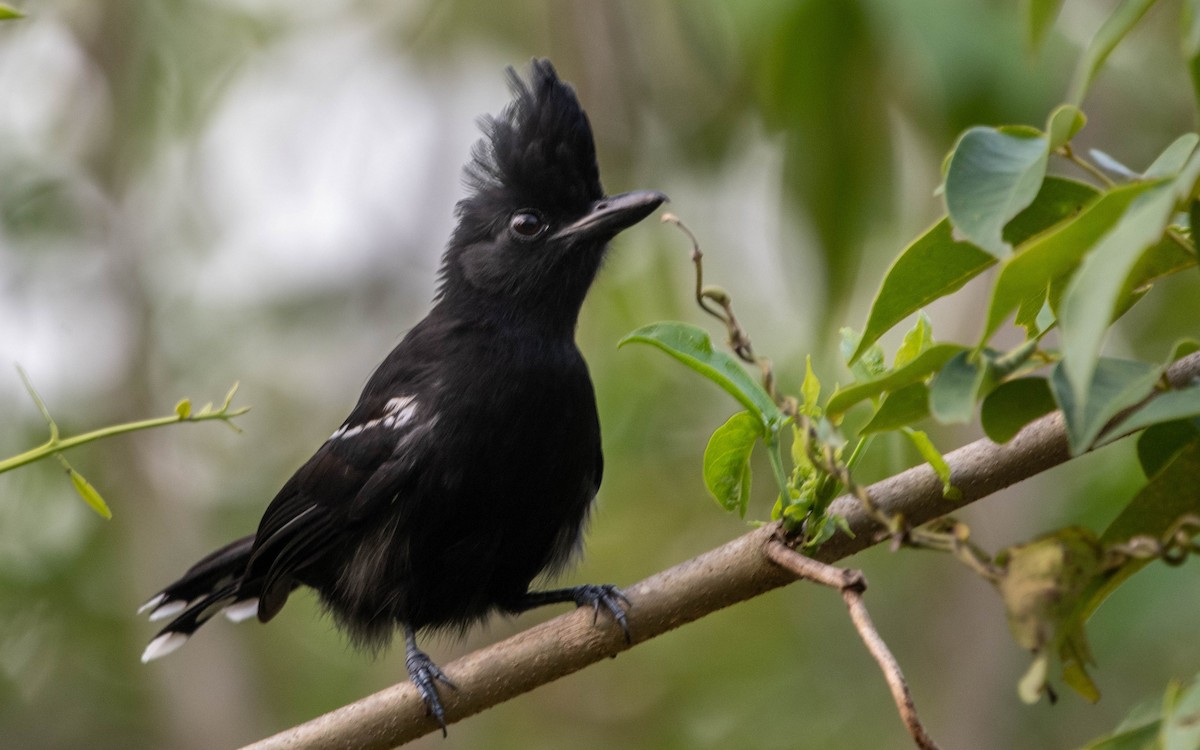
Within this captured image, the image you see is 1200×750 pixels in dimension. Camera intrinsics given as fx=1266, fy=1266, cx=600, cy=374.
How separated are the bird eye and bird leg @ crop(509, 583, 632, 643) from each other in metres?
1.14

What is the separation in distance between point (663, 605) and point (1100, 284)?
1606mm

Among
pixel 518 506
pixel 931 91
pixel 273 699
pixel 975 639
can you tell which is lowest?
pixel 975 639

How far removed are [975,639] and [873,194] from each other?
217 centimetres

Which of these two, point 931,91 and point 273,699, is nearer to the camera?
point 931,91

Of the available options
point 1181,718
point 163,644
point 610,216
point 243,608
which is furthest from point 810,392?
point 163,644

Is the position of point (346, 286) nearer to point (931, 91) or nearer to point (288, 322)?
point (288, 322)

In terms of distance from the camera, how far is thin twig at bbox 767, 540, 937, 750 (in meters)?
1.59

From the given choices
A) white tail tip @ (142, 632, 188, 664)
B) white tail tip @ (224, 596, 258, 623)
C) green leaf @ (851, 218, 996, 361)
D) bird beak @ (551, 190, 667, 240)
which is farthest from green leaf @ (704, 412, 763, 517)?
white tail tip @ (142, 632, 188, 664)

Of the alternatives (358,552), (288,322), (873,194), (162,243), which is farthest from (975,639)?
(162,243)

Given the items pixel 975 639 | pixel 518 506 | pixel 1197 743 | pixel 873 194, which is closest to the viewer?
pixel 1197 743

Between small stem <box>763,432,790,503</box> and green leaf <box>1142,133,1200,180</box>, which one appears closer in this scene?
green leaf <box>1142,133,1200,180</box>

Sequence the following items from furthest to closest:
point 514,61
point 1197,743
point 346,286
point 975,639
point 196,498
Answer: point 514,61 → point 346,286 → point 196,498 → point 975,639 → point 1197,743

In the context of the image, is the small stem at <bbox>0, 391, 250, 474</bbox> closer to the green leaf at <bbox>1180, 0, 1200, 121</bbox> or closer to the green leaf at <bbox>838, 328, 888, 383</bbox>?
the green leaf at <bbox>838, 328, 888, 383</bbox>

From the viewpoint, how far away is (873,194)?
13.0 feet
